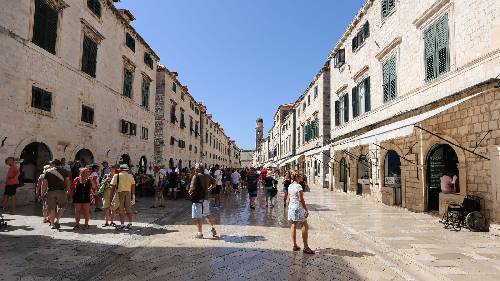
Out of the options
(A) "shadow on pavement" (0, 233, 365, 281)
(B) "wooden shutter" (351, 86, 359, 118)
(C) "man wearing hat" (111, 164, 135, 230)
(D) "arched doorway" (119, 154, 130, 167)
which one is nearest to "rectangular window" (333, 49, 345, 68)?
(B) "wooden shutter" (351, 86, 359, 118)

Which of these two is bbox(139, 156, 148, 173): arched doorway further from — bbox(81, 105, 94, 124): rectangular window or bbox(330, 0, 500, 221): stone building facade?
bbox(330, 0, 500, 221): stone building facade

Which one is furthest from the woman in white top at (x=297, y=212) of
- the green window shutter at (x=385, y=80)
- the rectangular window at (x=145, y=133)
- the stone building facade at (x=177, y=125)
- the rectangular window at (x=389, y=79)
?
the stone building facade at (x=177, y=125)

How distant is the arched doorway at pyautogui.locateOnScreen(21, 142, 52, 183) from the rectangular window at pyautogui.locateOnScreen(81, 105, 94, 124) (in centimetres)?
264

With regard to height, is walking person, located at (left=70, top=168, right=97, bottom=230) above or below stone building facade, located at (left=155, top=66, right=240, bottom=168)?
below

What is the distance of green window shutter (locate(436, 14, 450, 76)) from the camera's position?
10.0 metres

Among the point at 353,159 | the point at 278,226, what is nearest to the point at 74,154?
the point at 278,226

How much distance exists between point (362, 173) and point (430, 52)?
848cm

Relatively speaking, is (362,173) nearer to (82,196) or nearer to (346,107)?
(346,107)

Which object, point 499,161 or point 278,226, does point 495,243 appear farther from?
point 278,226

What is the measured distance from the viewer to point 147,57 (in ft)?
76.6

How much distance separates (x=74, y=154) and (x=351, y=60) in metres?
15.3

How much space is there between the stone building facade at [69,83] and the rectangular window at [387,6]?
44.8 feet

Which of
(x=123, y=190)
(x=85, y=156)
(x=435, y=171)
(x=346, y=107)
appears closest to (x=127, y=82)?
(x=85, y=156)

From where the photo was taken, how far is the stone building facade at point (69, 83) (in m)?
11.1
